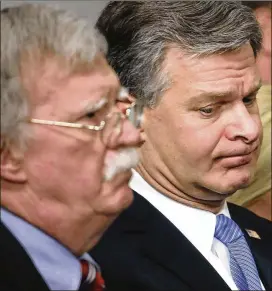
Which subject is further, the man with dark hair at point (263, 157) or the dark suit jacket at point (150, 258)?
the man with dark hair at point (263, 157)

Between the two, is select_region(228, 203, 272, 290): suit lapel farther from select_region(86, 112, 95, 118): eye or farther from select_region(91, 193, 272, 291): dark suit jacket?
Answer: select_region(86, 112, 95, 118): eye

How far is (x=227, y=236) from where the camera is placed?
0.92 m

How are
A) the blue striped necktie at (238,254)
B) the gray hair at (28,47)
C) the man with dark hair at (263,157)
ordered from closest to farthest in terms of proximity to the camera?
the gray hair at (28,47)
the blue striped necktie at (238,254)
the man with dark hair at (263,157)

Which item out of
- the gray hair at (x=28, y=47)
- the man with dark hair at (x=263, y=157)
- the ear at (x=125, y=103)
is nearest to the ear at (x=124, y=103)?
the ear at (x=125, y=103)

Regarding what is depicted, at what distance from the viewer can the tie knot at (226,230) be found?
915 millimetres

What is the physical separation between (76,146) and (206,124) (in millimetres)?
249

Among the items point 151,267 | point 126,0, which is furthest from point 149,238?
point 126,0

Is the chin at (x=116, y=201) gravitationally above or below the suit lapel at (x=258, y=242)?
above

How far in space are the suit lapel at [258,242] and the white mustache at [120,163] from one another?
11.0 inches

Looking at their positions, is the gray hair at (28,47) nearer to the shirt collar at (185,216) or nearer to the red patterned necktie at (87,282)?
the red patterned necktie at (87,282)

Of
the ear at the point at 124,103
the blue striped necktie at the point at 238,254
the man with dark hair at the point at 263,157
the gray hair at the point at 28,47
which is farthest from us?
the man with dark hair at the point at 263,157

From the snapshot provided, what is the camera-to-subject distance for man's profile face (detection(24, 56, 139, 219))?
672mm

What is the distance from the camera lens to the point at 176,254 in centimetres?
87

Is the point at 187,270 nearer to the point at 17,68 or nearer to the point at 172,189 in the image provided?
the point at 172,189
